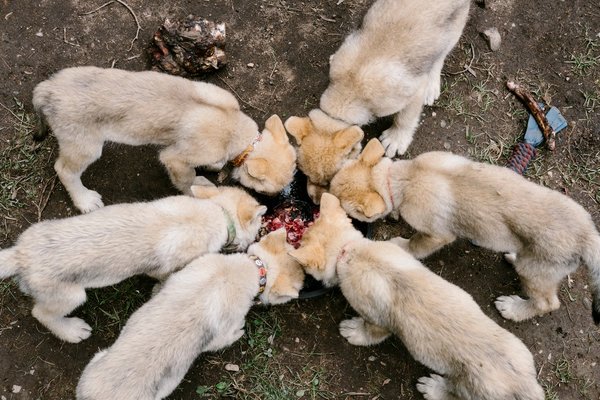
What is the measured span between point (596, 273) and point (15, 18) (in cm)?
675

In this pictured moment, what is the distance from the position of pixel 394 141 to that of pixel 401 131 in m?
0.14

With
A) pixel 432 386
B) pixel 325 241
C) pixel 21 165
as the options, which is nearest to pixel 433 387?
pixel 432 386

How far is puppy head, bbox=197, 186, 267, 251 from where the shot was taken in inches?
213

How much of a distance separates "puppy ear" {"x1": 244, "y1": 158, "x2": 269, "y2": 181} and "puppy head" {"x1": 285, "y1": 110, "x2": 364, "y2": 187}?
0.43 meters

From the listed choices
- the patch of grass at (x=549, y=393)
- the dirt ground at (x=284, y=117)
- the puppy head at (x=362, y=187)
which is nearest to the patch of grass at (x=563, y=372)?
the dirt ground at (x=284, y=117)

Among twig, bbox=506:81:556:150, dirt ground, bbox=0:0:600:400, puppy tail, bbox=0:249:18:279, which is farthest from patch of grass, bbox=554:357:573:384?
puppy tail, bbox=0:249:18:279

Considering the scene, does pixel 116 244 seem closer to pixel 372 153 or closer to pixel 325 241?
pixel 325 241

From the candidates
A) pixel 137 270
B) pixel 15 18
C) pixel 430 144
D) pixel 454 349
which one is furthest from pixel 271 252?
pixel 15 18

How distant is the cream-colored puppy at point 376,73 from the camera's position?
5480 mm

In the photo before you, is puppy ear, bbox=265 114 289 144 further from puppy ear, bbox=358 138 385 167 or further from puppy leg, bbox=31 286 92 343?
puppy leg, bbox=31 286 92 343

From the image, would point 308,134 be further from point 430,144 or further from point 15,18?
point 15,18

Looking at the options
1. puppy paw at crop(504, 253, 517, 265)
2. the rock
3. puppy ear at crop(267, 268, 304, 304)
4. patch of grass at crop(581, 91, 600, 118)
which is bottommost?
puppy paw at crop(504, 253, 517, 265)

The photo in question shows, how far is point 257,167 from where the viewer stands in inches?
216

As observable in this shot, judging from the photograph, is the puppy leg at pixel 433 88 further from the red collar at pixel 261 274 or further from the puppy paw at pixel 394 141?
the red collar at pixel 261 274
